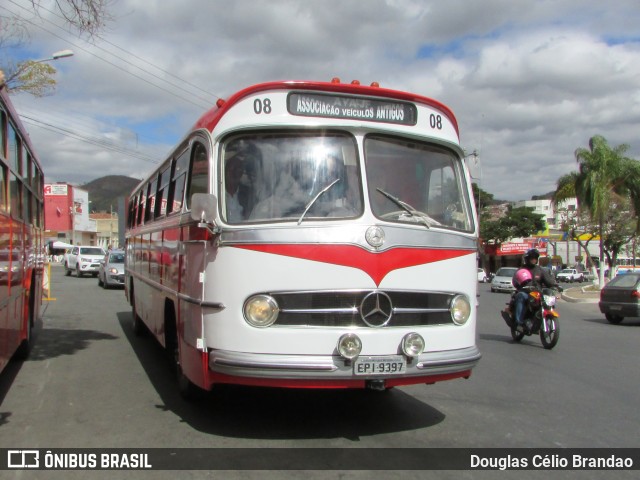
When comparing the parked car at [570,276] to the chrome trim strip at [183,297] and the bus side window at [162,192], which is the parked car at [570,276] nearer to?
the chrome trim strip at [183,297]

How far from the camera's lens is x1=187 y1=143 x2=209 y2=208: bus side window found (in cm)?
524

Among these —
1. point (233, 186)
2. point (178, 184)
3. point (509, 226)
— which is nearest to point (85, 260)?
point (178, 184)

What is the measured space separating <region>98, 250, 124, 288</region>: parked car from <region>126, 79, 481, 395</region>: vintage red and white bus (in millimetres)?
18341

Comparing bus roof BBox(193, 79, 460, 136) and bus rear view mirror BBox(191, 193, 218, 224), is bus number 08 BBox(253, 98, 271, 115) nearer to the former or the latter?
bus roof BBox(193, 79, 460, 136)

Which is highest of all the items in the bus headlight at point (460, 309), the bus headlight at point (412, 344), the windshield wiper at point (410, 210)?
the windshield wiper at point (410, 210)

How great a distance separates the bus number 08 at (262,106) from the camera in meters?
5.11

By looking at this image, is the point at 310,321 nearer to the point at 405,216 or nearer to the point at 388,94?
the point at 405,216

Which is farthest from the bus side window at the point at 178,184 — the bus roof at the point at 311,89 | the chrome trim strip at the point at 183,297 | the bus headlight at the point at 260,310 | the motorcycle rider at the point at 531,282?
the motorcycle rider at the point at 531,282

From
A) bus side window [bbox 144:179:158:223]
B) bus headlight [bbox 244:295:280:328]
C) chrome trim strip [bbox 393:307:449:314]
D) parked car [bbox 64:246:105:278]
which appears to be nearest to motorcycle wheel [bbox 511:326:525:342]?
chrome trim strip [bbox 393:307:449:314]

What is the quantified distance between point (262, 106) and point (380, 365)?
7.67ft

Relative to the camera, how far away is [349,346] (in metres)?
4.79

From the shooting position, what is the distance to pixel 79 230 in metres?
76.8

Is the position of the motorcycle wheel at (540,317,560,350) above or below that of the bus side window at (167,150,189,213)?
below

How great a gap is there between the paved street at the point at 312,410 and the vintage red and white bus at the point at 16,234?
67cm
